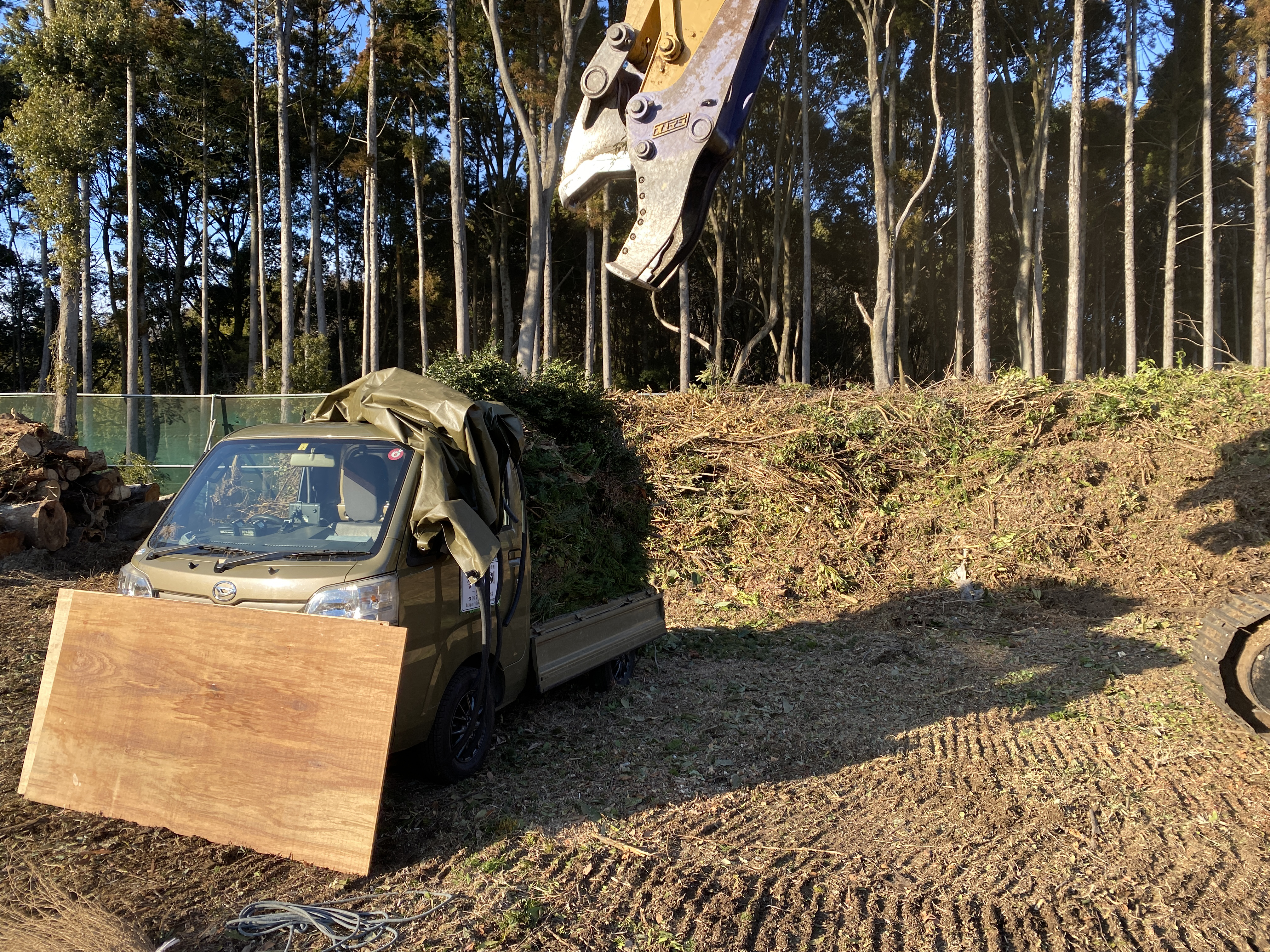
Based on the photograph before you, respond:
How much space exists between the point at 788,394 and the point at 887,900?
11216mm

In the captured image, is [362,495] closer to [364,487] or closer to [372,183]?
[364,487]

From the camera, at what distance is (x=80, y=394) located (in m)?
17.2

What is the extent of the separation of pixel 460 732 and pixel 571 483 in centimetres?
420

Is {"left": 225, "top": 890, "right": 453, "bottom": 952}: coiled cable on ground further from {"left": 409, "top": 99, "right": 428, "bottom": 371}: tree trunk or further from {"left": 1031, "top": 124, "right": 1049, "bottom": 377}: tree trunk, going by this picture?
Result: {"left": 1031, "top": 124, "right": 1049, "bottom": 377}: tree trunk

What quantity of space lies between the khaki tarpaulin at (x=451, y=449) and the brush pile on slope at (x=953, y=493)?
18.2ft

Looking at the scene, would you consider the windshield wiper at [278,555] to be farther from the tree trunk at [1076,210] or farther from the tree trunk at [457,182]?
the tree trunk at [1076,210]

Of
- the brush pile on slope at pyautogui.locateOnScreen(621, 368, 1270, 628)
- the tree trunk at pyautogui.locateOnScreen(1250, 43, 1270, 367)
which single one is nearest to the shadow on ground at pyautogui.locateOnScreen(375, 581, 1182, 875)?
the brush pile on slope at pyautogui.locateOnScreen(621, 368, 1270, 628)

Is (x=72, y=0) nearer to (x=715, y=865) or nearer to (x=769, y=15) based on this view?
(x=769, y=15)

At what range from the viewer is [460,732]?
15.6 feet

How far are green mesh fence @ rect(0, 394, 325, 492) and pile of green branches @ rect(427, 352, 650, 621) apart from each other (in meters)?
5.74

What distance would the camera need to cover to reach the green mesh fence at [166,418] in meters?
16.2

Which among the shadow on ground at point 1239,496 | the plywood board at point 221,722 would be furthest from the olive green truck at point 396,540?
the shadow on ground at point 1239,496

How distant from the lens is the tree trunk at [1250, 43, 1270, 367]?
22828mm

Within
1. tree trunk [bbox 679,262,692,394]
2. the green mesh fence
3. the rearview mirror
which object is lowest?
the rearview mirror
